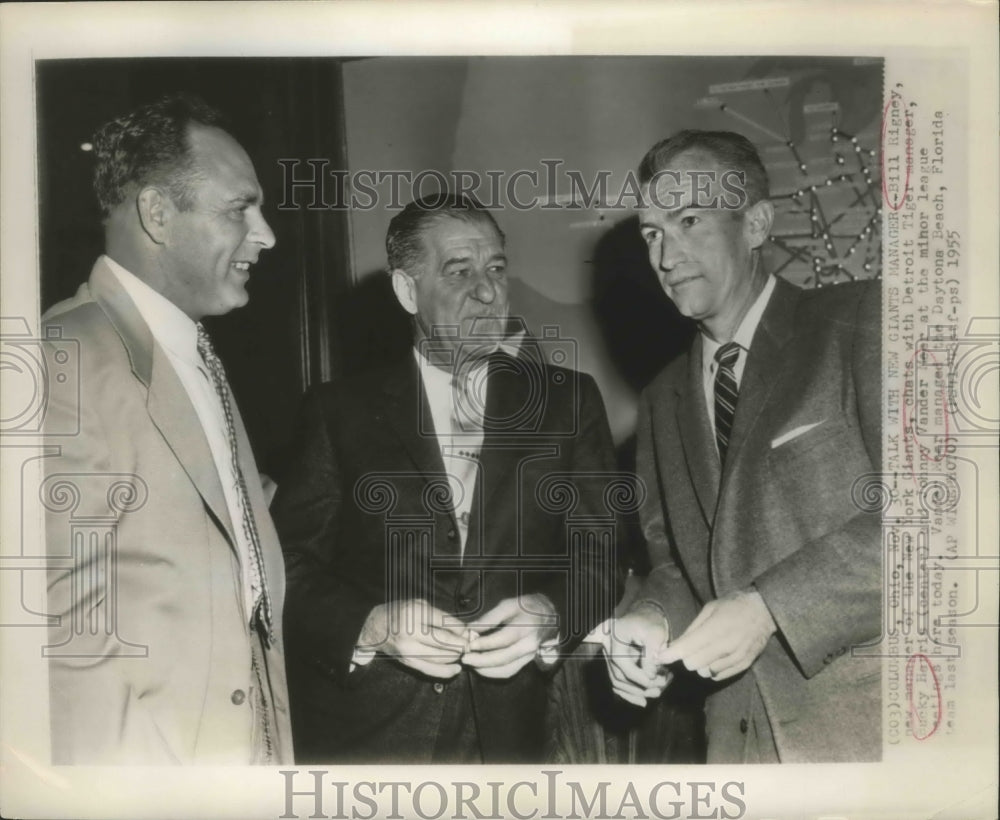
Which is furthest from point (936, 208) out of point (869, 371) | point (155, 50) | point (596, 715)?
point (155, 50)

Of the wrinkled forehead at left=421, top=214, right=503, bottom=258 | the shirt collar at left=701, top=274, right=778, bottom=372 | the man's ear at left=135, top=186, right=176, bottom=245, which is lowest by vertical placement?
the shirt collar at left=701, top=274, right=778, bottom=372

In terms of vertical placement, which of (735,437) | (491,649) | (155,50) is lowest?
(491,649)

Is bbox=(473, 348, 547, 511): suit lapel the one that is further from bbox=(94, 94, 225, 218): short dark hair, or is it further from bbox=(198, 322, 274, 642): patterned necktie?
bbox=(94, 94, 225, 218): short dark hair

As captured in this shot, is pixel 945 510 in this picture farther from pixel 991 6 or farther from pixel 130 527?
pixel 130 527

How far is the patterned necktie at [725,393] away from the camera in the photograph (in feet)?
5.65

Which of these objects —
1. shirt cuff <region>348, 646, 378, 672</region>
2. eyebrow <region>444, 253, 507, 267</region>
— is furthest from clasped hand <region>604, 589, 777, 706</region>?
eyebrow <region>444, 253, 507, 267</region>

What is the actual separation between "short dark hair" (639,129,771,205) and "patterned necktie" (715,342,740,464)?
9.6 inches

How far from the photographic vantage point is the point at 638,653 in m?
1.75

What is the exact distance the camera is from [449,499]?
1749 millimetres

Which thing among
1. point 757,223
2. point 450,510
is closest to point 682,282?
point 757,223

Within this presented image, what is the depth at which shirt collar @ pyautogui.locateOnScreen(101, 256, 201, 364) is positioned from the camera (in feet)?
5.66

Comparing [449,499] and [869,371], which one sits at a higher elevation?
[869,371]

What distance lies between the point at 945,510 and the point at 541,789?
0.81 metres

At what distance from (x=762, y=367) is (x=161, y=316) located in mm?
960
